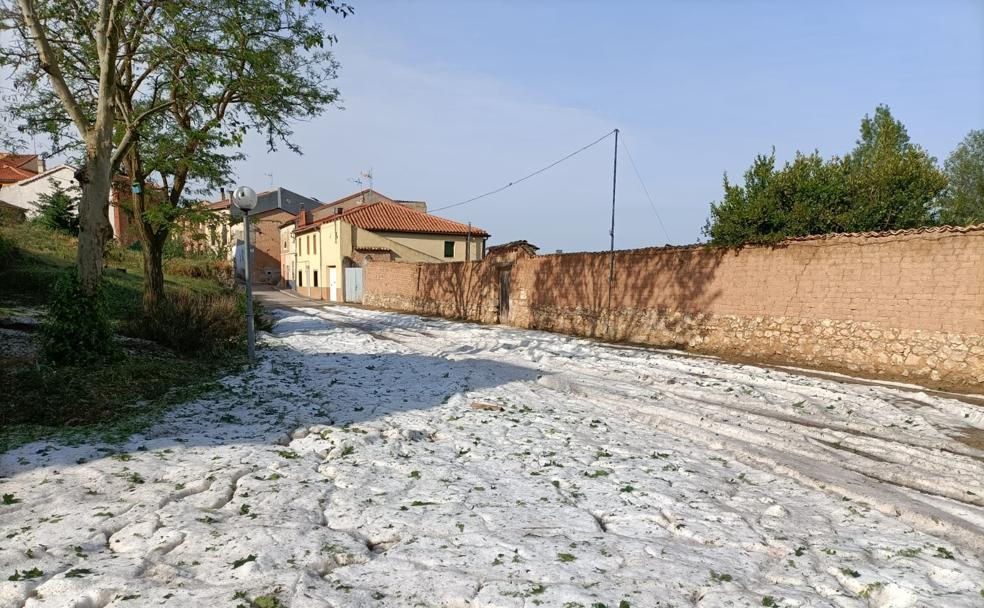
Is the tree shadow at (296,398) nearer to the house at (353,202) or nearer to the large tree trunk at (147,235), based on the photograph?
the large tree trunk at (147,235)

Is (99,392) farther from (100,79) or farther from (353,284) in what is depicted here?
(353,284)

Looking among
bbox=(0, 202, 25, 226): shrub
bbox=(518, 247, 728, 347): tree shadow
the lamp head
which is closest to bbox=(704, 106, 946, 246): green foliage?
bbox=(518, 247, 728, 347): tree shadow

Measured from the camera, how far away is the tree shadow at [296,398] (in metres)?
4.73

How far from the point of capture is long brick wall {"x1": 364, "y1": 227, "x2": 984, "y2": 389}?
8781mm

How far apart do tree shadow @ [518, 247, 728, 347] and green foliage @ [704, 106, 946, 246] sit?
3.29 m

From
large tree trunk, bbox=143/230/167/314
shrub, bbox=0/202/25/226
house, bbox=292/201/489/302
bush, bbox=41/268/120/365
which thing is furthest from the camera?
house, bbox=292/201/489/302

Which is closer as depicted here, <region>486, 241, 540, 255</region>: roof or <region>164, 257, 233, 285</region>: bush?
<region>486, 241, 540, 255</region>: roof

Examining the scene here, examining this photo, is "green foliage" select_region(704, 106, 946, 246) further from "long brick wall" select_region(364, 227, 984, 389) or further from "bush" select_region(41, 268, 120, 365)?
"bush" select_region(41, 268, 120, 365)

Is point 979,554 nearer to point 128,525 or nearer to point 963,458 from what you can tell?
point 963,458

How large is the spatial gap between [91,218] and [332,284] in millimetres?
30189

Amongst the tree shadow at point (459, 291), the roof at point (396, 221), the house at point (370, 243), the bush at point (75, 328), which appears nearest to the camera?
the bush at point (75, 328)

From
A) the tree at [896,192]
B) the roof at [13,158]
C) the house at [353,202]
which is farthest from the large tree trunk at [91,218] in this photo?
the house at [353,202]

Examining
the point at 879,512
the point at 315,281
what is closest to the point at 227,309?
the point at 879,512

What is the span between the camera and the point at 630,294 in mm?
14750
